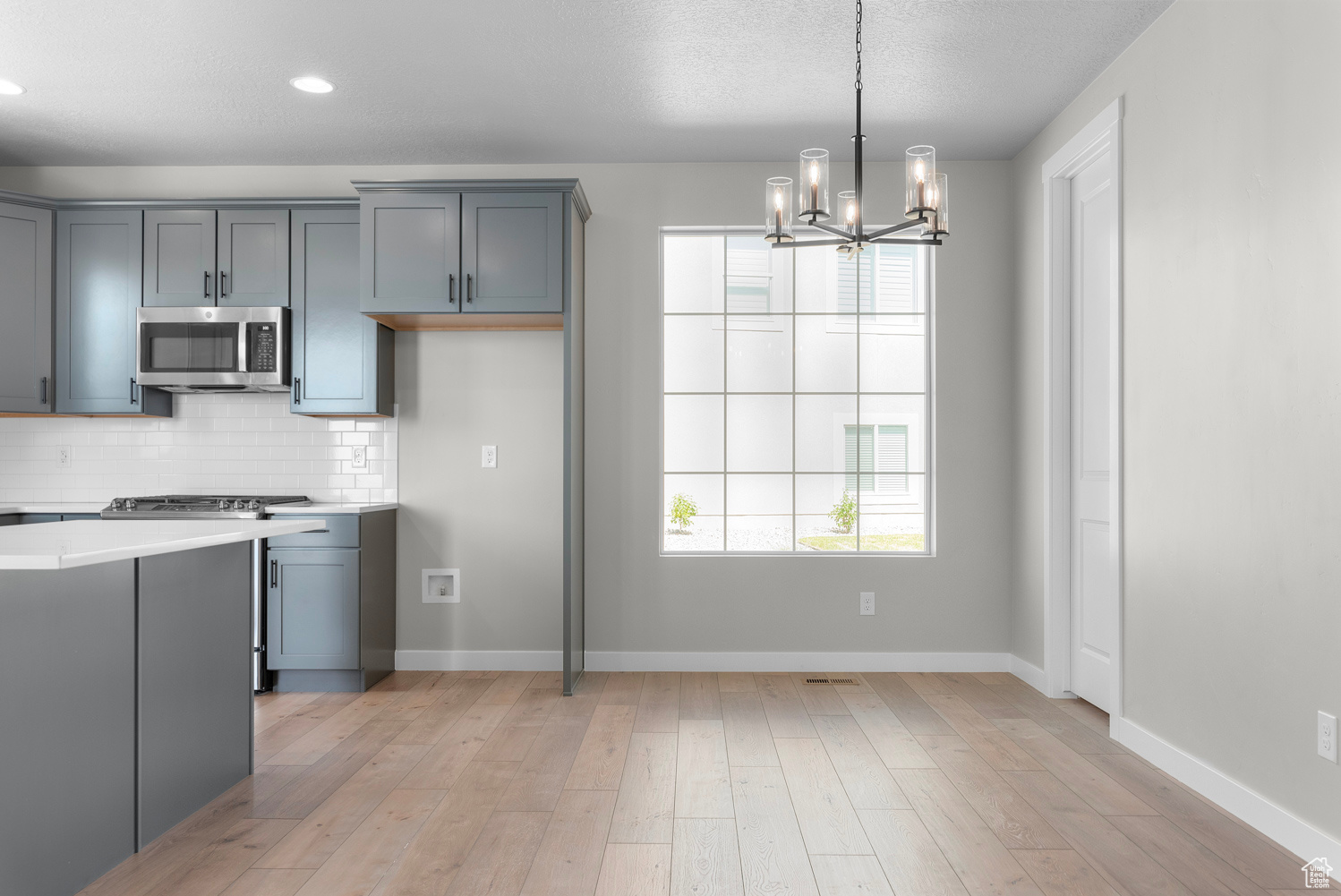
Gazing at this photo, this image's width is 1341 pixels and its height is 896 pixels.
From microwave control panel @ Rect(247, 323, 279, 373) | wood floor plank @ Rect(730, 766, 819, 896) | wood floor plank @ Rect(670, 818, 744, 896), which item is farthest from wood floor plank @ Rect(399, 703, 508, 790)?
microwave control panel @ Rect(247, 323, 279, 373)

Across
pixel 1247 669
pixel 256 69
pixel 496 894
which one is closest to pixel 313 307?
pixel 256 69

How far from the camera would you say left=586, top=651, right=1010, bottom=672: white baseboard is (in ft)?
13.5

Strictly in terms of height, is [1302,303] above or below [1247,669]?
above

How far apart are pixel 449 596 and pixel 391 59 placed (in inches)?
97.0

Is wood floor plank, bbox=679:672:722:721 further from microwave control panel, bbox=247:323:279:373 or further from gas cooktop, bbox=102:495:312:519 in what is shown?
microwave control panel, bbox=247:323:279:373

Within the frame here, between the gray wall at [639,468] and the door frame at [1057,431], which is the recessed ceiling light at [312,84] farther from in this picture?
the door frame at [1057,431]

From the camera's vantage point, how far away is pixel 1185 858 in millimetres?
2148

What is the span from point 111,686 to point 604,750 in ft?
5.12

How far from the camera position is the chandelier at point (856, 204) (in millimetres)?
2182

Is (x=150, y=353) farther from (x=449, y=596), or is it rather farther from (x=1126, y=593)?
(x=1126, y=593)

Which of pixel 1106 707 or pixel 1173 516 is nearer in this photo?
pixel 1173 516

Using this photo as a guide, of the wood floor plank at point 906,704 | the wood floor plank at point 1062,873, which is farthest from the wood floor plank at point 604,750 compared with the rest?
the wood floor plank at point 1062,873

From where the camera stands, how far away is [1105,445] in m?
3.36

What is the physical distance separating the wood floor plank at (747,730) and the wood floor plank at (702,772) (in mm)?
41
